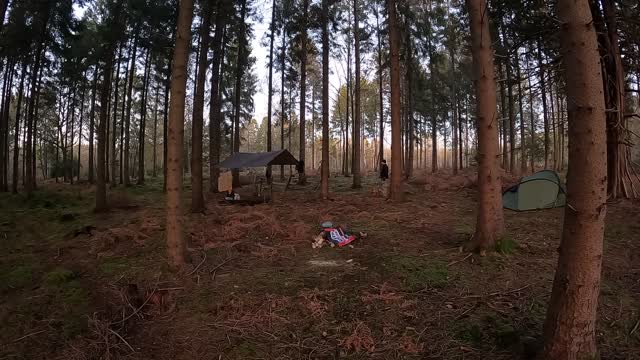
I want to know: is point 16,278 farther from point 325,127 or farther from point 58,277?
point 325,127

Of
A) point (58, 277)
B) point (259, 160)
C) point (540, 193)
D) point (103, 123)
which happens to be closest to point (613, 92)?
point (540, 193)

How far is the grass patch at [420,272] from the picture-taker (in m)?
4.70

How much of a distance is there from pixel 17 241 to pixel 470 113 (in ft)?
104

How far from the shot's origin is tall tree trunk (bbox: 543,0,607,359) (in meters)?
2.64

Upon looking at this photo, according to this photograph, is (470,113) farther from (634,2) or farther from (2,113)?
(2,113)

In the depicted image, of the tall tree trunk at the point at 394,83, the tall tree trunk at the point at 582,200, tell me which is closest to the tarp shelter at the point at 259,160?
the tall tree trunk at the point at 394,83

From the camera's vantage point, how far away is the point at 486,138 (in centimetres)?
560

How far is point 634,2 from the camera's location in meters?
9.79

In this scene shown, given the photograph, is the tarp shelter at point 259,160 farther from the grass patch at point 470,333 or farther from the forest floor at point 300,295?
the grass patch at point 470,333

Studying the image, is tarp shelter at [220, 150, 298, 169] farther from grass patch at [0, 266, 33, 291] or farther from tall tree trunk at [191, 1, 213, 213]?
grass patch at [0, 266, 33, 291]

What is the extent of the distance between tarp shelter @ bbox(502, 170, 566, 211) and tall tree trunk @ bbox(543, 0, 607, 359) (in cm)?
795

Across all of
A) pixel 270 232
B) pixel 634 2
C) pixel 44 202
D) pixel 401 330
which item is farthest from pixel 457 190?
pixel 44 202

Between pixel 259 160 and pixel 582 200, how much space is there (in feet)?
41.7

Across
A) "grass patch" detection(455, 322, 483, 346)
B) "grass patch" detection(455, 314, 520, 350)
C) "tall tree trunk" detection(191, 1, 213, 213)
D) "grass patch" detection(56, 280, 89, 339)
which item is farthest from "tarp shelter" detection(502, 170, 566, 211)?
"grass patch" detection(56, 280, 89, 339)
